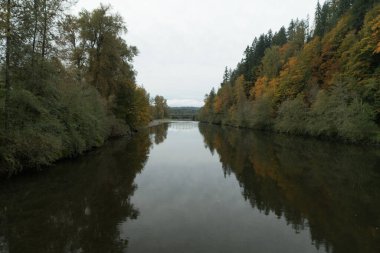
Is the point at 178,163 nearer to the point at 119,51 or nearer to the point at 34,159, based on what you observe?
the point at 34,159

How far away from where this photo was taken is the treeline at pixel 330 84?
98.1 ft

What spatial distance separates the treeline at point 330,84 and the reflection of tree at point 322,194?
12312 millimetres

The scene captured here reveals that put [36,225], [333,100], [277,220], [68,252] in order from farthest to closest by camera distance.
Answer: [333,100] < [277,220] < [36,225] < [68,252]

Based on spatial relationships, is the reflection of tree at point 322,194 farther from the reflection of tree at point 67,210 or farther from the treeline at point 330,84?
the treeline at point 330,84

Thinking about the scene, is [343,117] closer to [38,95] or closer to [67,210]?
[38,95]

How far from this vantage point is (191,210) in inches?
371

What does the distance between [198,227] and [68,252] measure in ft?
10.6

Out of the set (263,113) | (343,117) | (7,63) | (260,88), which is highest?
(260,88)

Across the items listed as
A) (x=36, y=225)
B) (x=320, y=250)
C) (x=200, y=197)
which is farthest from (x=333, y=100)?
(x=36, y=225)

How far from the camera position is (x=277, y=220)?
848 centimetres

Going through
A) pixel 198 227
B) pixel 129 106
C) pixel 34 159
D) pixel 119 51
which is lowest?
pixel 198 227

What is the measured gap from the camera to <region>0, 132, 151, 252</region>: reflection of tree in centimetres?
673

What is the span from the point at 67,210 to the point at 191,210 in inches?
149

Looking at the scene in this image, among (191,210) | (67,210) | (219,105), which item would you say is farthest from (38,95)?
(219,105)
